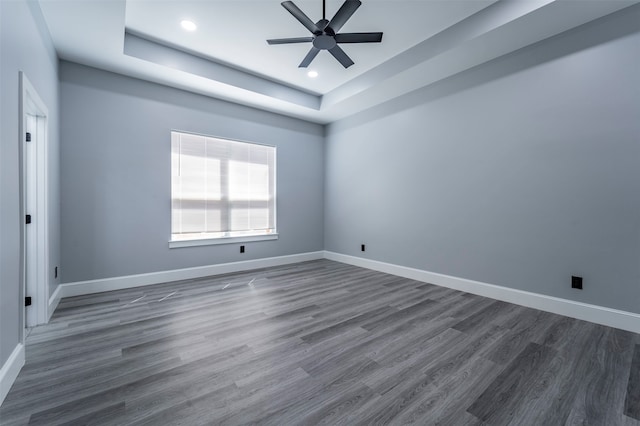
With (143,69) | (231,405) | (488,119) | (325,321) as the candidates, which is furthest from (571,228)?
(143,69)

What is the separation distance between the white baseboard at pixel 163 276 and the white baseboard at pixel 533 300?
2.06 m

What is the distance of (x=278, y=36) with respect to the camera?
3242 millimetres

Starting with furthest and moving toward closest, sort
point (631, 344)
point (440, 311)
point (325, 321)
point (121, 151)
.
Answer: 1. point (121, 151)
2. point (440, 311)
3. point (325, 321)
4. point (631, 344)

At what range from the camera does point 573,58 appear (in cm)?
272

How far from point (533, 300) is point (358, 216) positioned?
9.29 feet

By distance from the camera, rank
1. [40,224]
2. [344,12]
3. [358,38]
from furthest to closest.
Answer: [358,38]
[40,224]
[344,12]

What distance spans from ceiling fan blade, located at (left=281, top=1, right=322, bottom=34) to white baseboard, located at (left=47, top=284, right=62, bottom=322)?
12.0 feet

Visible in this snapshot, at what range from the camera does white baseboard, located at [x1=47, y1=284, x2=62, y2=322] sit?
8.77ft

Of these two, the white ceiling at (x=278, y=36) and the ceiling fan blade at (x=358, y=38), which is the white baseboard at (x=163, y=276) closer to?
the white ceiling at (x=278, y=36)

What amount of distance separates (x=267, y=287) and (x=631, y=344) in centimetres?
359

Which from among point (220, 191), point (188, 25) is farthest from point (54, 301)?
point (188, 25)

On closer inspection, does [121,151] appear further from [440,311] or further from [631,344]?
[631,344]

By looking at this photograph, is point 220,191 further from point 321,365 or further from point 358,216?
point 321,365

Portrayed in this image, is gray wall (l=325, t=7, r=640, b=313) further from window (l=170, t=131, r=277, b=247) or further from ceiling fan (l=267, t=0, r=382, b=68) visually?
window (l=170, t=131, r=277, b=247)
